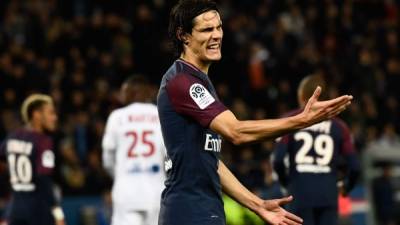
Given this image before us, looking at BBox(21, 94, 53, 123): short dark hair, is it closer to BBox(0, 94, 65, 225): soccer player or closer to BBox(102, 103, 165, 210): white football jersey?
BBox(0, 94, 65, 225): soccer player

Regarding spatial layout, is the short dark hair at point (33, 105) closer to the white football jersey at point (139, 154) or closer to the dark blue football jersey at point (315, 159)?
the white football jersey at point (139, 154)

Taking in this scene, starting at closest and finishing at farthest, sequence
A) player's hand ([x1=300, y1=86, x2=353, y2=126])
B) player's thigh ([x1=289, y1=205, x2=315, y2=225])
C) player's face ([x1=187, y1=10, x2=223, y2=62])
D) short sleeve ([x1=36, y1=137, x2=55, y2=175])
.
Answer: player's hand ([x1=300, y1=86, x2=353, y2=126])
player's face ([x1=187, y1=10, x2=223, y2=62])
player's thigh ([x1=289, y1=205, x2=315, y2=225])
short sleeve ([x1=36, y1=137, x2=55, y2=175])

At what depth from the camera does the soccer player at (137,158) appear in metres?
9.20

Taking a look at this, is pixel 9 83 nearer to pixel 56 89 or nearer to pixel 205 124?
pixel 56 89

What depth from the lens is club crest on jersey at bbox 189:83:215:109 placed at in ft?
16.9

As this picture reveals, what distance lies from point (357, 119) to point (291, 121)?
13.2m

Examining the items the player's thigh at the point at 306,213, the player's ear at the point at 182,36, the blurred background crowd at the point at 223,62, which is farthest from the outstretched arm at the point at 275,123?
the blurred background crowd at the point at 223,62

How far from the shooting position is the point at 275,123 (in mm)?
4930

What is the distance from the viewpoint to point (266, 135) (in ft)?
16.3

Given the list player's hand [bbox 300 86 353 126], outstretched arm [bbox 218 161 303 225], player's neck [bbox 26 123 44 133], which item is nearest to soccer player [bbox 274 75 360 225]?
player's neck [bbox 26 123 44 133]

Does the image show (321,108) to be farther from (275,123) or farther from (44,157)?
(44,157)

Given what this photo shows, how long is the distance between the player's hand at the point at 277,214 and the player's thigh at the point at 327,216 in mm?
3949

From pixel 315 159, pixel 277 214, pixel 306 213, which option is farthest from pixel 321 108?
pixel 306 213

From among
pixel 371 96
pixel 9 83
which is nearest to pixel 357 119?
pixel 371 96
